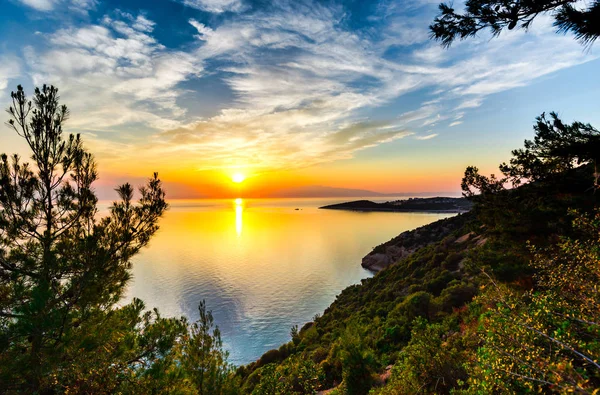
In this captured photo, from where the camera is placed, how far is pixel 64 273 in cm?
836

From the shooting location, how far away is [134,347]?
31.4 feet

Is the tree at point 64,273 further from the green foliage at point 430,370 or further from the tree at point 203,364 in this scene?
the green foliage at point 430,370

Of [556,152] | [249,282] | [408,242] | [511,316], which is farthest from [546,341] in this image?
[408,242]

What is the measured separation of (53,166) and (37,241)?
2.45 meters

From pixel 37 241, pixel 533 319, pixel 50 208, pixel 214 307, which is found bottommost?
pixel 214 307

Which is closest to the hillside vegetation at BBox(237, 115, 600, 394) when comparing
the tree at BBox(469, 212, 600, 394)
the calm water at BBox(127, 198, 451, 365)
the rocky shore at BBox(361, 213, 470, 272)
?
the tree at BBox(469, 212, 600, 394)

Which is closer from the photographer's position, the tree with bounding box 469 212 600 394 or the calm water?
the tree with bounding box 469 212 600 394

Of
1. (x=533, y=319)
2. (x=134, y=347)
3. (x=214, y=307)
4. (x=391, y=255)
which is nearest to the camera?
(x=533, y=319)

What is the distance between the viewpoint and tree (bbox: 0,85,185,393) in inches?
285

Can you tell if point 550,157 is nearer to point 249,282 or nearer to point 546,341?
point 546,341

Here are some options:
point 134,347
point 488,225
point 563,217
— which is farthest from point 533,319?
point 134,347

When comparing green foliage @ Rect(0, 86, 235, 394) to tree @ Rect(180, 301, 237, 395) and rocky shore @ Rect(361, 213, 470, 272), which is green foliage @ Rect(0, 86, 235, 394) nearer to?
tree @ Rect(180, 301, 237, 395)

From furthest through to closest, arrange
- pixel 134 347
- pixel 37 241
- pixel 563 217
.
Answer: pixel 563 217, pixel 134 347, pixel 37 241

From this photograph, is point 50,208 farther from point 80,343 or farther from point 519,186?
point 519,186
